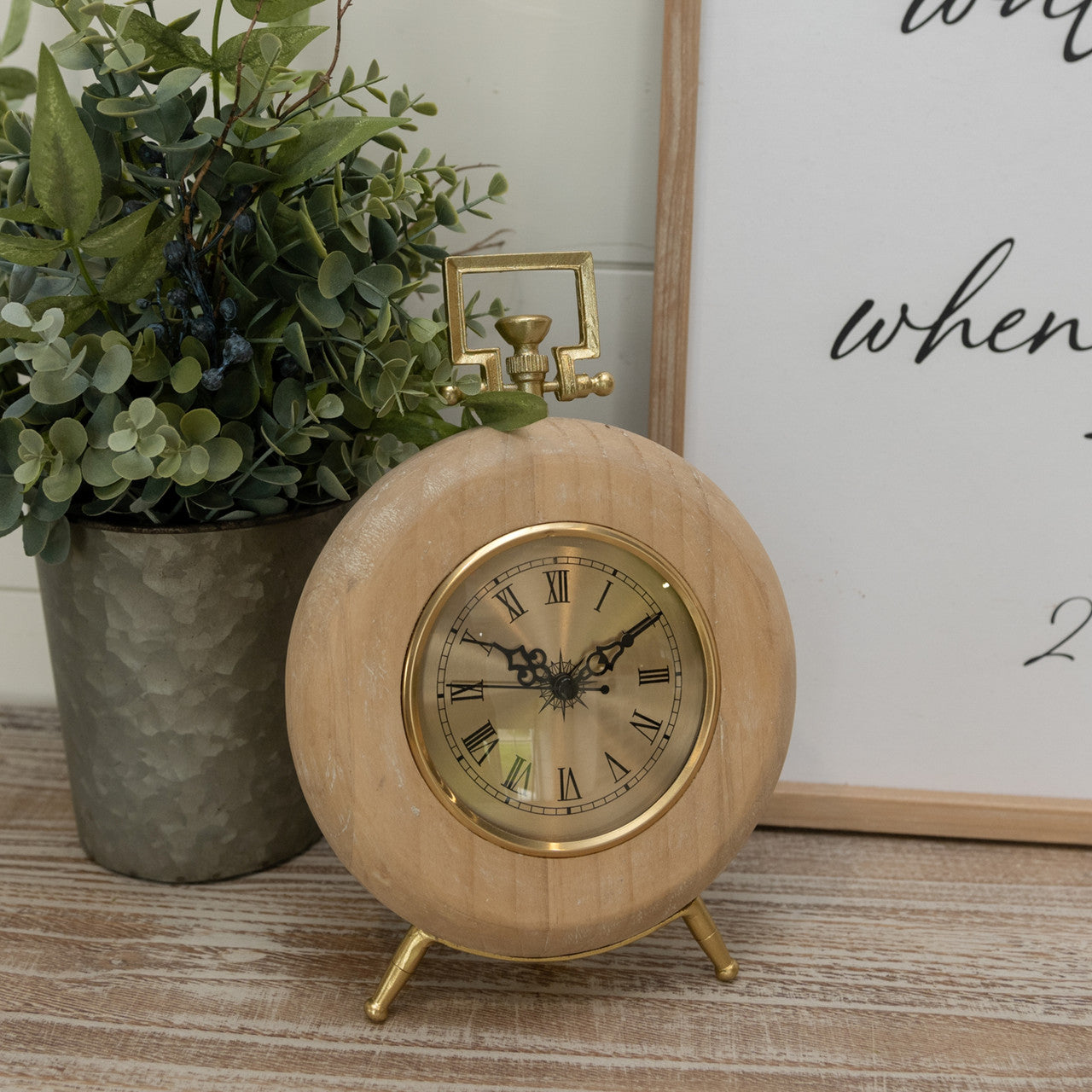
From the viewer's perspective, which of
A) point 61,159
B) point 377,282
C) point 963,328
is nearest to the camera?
point 61,159

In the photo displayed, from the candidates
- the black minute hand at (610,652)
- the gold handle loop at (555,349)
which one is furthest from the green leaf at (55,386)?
the black minute hand at (610,652)

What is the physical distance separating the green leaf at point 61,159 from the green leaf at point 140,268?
0.03 meters

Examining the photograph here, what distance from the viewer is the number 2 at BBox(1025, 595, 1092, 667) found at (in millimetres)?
784

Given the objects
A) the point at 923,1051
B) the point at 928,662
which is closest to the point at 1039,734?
the point at 928,662

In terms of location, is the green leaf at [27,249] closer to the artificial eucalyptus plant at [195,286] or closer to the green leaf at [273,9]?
the artificial eucalyptus plant at [195,286]

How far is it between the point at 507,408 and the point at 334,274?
A: 13 centimetres

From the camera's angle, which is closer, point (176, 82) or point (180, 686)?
point (176, 82)

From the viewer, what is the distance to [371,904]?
0.73 metres

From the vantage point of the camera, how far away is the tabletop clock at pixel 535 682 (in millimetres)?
588

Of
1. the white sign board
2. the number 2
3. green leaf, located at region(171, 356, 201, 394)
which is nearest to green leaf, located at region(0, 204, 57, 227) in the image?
green leaf, located at region(171, 356, 201, 394)

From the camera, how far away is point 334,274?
60cm

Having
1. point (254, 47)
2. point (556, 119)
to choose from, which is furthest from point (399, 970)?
point (556, 119)

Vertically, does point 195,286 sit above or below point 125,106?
below

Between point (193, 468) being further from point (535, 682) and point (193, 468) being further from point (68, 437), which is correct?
point (535, 682)
